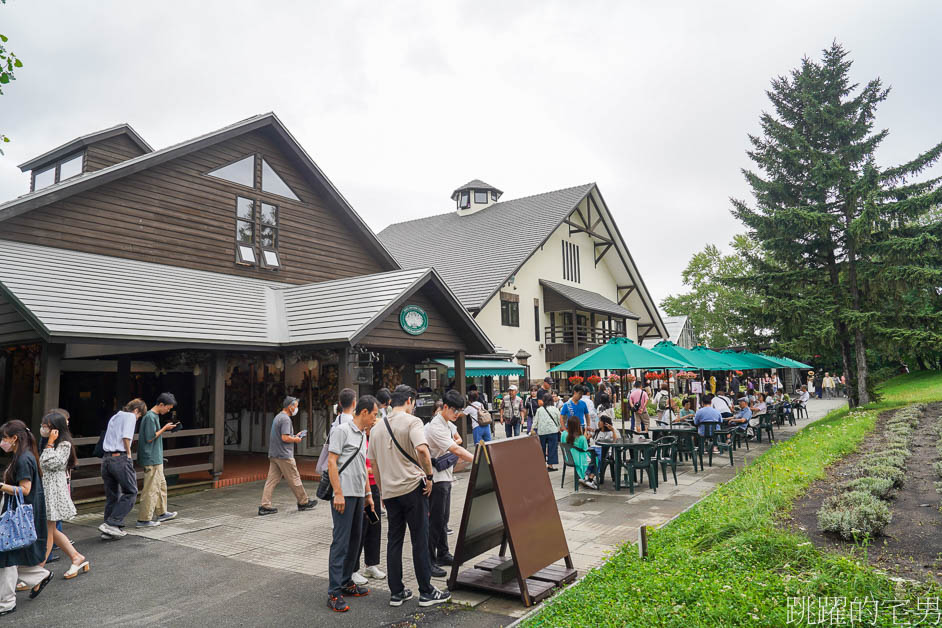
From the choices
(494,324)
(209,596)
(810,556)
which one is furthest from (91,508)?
(494,324)

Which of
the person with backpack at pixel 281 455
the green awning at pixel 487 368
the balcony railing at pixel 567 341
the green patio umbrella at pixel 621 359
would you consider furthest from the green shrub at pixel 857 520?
the balcony railing at pixel 567 341

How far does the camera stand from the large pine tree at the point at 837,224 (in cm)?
1772

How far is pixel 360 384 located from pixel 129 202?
20.7 feet

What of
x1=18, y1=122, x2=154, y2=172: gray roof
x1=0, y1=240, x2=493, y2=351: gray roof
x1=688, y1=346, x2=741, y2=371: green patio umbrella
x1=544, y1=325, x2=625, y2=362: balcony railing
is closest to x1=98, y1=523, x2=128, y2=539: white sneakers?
x1=0, y1=240, x2=493, y2=351: gray roof

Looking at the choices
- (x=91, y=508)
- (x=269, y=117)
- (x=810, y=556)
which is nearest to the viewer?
(x=810, y=556)

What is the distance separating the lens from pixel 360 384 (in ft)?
45.3

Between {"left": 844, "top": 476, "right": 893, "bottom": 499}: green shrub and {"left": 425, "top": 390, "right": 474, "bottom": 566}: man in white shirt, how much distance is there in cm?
504

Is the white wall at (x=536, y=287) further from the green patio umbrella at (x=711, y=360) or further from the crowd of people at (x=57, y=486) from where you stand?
the crowd of people at (x=57, y=486)

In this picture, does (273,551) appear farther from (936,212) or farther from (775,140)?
(936,212)

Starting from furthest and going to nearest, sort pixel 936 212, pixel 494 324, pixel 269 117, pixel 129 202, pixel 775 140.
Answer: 1. pixel 936 212
2. pixel 494 324
3. pixel 775 140
4. pixel 269 117
5. pixel 129 202

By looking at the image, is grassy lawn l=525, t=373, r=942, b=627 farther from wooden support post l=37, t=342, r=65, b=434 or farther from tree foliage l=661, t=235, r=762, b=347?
Result: tree foliage l=661, t=235, r=762, b=347

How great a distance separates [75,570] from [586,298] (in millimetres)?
26129

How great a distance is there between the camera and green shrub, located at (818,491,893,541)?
5703 millimetres

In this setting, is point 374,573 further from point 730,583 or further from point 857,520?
point 857,520
